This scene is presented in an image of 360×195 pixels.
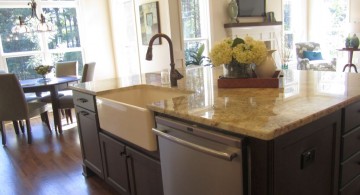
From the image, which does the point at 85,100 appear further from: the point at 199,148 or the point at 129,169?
the point at 199,148

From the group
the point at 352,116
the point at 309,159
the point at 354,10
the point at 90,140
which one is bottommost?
the point at 90,140

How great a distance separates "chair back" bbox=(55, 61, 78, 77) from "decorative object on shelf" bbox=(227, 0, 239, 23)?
A: 121 inches

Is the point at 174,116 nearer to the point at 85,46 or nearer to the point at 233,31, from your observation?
the point at 233,31

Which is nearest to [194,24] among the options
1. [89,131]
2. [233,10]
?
[233,10]

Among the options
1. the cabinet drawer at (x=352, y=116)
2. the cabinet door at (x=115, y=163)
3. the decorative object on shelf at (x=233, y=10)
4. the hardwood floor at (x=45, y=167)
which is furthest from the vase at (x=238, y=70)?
the decorative object on shelf at (x=233, y=10)

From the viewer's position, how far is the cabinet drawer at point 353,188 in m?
1.56

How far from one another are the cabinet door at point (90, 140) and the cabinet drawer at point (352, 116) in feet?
A: 5.73

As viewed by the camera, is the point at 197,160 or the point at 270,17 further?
the point at 270,17

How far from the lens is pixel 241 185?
→ 1135 mm

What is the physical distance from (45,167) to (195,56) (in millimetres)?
3239

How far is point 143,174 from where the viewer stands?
5.96 feet

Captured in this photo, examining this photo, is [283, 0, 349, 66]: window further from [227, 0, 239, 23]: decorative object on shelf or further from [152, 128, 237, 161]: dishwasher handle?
[152, 128, 237, 161]: dishwasher handle

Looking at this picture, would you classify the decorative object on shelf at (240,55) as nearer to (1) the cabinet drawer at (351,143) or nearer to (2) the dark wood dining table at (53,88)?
(1) the cabinet drawer at (351,143)

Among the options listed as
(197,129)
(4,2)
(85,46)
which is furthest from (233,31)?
(197,129)
